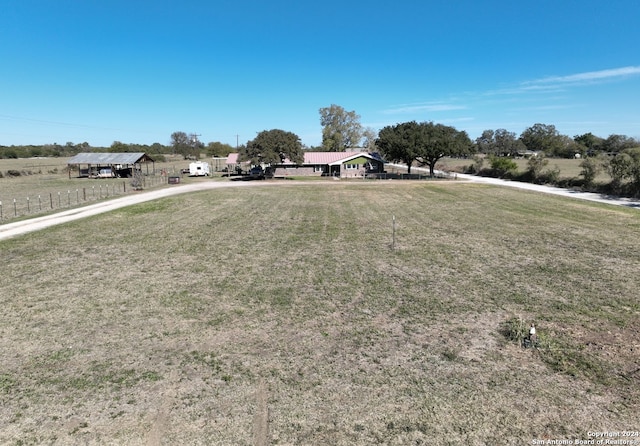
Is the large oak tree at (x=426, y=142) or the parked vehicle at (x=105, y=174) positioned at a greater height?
the large oak tree at (x=426, y=142)

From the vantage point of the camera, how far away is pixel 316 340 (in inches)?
317

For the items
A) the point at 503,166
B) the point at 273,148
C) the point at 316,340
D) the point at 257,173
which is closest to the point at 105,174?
the point at 257,173

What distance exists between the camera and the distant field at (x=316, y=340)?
5.55 m

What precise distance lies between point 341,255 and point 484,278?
5.11 meters

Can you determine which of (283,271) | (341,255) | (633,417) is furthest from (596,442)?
(341,255)

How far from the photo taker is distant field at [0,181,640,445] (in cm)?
555

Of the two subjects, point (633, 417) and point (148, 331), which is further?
point (148, 331)

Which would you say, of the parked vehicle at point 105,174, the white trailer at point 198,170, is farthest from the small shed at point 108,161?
the white trailer at point 198,170

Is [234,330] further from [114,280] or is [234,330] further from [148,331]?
[114,280]

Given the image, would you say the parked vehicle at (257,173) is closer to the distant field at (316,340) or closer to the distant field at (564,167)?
the distant field at (564,167)

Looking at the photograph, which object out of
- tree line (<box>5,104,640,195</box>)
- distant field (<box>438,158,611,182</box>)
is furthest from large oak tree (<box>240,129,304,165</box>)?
distant field (<box>438,158,611,182</box>)

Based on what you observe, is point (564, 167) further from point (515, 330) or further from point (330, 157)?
point (515, 330)

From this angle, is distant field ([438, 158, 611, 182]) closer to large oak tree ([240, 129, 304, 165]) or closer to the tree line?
the tree line

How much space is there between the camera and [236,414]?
5707 mm
